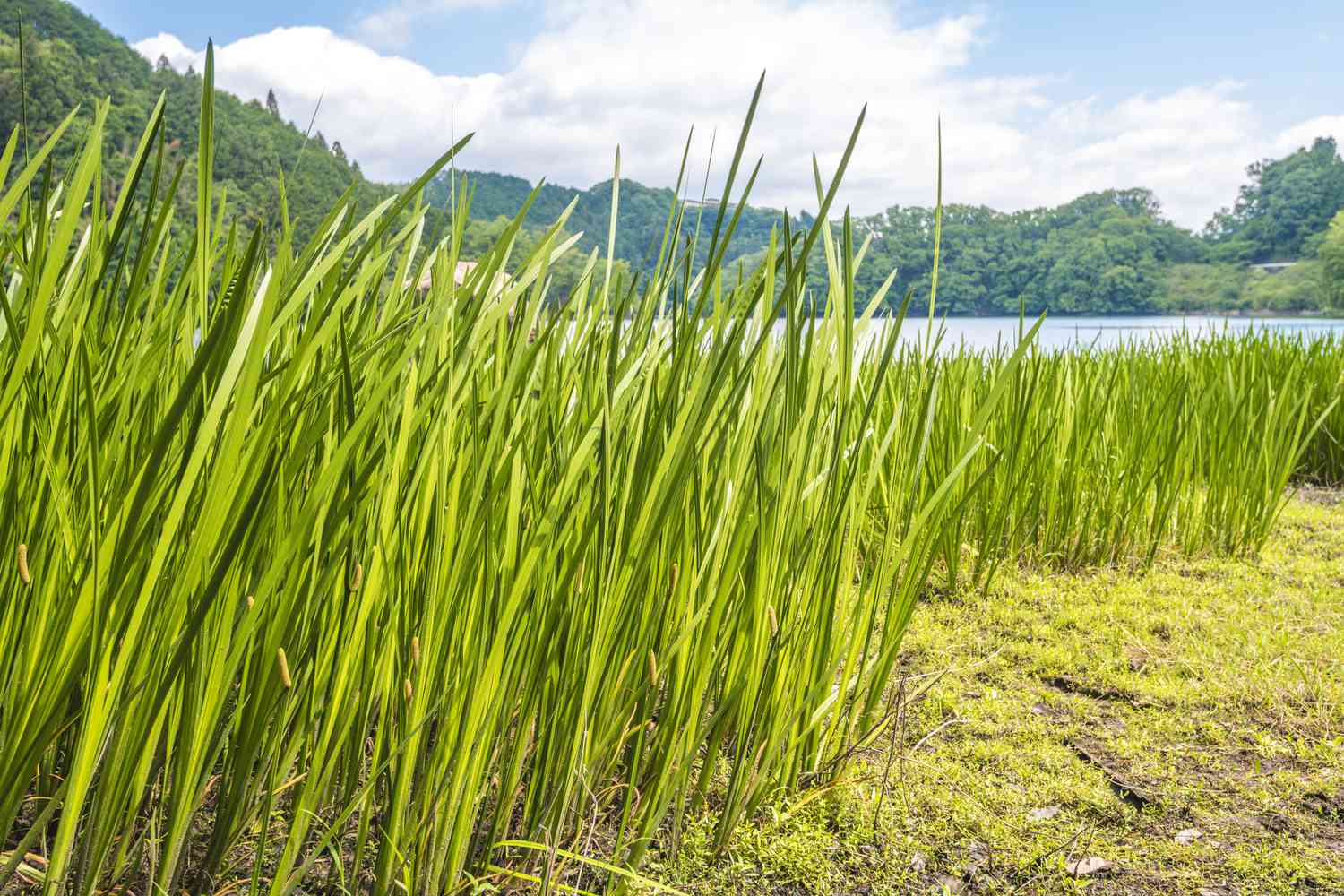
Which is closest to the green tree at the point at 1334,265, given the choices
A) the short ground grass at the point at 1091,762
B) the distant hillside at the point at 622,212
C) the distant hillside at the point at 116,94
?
the distant hillside at the point at 622,212

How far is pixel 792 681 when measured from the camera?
51.1 inches

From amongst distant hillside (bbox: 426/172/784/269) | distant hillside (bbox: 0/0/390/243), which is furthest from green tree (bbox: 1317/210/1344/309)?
distant hillside (bbox: 0/0/390/243)

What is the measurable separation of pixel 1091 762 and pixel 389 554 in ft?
5.15

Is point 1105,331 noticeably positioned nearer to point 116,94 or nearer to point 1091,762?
point 1091,762

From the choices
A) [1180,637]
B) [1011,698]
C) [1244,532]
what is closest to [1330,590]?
[1244,532]

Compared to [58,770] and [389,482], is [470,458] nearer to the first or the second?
[389,482]

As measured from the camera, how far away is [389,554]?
2.88 feet

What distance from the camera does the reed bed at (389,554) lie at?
750 mm

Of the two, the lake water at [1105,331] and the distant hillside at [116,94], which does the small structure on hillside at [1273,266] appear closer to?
the distant hillside at [116,94]

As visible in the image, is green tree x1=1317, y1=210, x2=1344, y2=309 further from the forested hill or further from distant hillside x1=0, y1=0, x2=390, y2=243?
distant hillside x1=0, y1=0, x2=390, y2=243

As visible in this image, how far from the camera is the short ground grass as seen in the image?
134 cm

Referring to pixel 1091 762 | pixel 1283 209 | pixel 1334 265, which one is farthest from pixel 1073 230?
pixel 1091 762

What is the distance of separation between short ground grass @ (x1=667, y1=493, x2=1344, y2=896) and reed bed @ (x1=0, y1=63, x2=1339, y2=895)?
0.45ft

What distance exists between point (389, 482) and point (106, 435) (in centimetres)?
30
